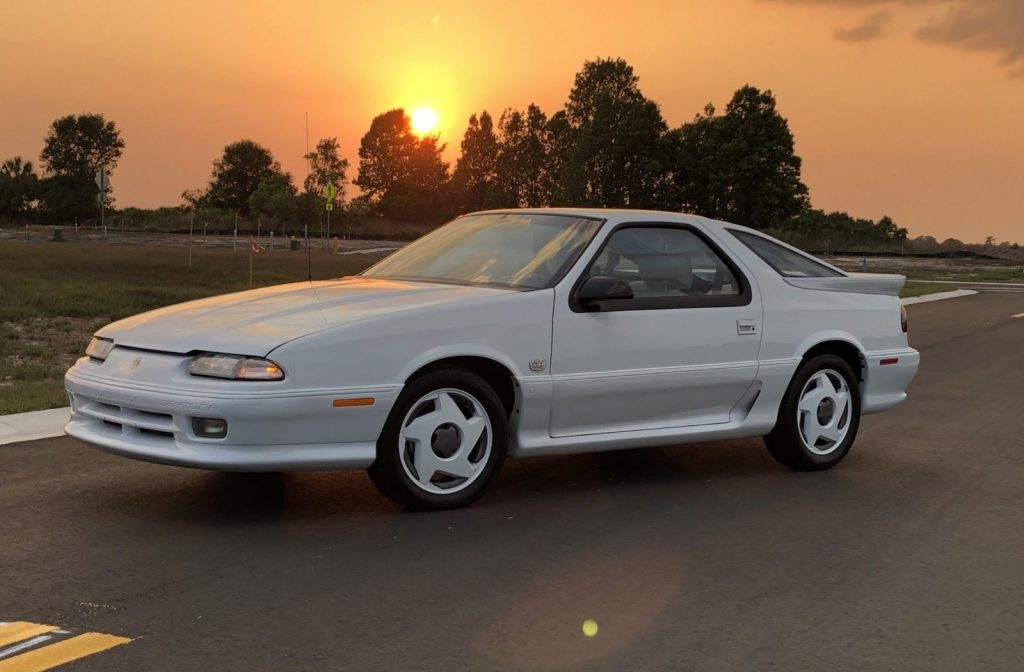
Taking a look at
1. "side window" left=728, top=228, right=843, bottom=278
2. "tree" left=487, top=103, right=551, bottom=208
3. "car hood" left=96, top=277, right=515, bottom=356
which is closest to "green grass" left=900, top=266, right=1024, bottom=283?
"side window" left=728, top=228, right=843, bottom=278

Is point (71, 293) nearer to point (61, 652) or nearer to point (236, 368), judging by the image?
point (236, 368)

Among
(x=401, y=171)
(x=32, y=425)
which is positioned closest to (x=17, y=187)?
(x=401, y=171)

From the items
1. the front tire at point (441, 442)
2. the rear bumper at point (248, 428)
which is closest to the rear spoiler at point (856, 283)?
the front tire at point (441, 442)

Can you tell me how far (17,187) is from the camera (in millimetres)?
115562

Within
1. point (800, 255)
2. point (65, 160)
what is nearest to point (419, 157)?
point (65, 160)

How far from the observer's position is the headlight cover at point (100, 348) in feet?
19.2

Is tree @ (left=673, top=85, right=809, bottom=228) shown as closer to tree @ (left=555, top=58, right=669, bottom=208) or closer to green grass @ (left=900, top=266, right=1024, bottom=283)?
tree @ (left=555, top=58, right=669, bottom=208)

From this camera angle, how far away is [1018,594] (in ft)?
15.7

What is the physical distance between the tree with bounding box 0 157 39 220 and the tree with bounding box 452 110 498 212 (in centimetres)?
4283

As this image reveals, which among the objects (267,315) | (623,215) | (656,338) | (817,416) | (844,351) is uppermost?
(623,215)

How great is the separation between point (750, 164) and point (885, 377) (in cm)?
9261

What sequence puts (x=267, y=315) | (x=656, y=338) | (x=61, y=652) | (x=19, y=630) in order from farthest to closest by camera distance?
(x=656, y=338) < (x=267, y=315) < (x=19, y=630) < (x=61, y=652)

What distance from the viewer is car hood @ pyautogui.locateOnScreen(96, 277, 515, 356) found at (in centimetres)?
540

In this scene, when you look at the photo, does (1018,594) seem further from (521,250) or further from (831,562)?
(521,250)
